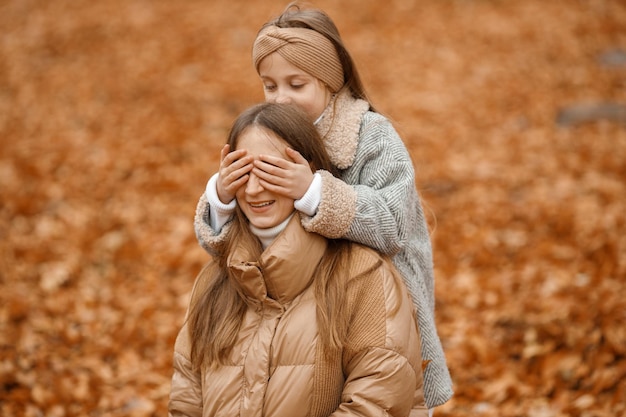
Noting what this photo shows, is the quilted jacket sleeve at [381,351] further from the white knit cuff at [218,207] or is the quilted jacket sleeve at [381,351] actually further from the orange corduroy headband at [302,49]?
the orange corduroy headband at [302,49]

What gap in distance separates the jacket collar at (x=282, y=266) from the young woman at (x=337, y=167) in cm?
6

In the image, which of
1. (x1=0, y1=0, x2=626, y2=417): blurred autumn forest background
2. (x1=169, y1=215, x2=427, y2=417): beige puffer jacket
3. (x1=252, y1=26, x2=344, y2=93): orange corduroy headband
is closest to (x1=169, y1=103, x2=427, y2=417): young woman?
(x1=169, y1=215, x2=427, y2=417): beige puffer jacket

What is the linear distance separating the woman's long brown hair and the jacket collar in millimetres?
59

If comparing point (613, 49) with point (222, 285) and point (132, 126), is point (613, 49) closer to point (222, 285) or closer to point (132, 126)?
point (132, 126)

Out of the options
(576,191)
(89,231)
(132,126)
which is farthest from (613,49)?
(89,231)

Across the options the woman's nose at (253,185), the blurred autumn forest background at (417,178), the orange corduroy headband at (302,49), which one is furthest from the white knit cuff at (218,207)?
the blurred autumn forest background at (417,178)

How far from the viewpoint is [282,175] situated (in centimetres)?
203

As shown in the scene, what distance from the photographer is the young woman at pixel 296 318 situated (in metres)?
2.04

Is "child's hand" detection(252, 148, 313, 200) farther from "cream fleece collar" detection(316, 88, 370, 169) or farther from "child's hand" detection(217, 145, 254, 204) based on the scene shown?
"cream fleece collar" detection(316, 88, 370, 169)

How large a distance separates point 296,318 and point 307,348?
0.35 ft

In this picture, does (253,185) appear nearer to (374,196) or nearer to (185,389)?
(374,196)

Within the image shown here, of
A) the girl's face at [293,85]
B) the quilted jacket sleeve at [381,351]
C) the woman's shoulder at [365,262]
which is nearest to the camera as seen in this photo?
the quilted jacket sleeve at [381,351]

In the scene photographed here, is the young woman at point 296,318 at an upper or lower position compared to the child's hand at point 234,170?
lower

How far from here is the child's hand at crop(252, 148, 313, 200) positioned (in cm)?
203
